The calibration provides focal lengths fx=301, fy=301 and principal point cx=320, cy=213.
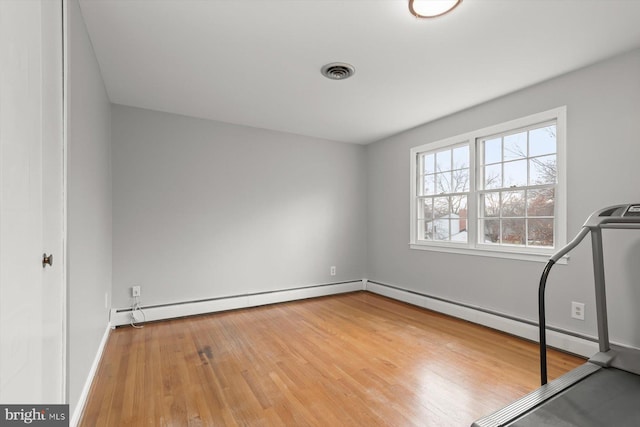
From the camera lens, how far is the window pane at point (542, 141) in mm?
2852

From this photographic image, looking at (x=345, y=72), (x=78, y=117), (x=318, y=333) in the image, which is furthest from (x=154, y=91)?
(x=318, y=333)

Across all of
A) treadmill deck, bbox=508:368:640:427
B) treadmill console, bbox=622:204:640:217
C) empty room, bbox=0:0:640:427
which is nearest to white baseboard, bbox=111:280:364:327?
empty room, bbox=0:0:640:427

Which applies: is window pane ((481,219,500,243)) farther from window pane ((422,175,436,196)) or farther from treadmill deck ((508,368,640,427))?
treadmill deck ((508,368,640,427))

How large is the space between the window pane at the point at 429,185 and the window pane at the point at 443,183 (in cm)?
7

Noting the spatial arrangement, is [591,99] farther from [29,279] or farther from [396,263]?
[29,279]

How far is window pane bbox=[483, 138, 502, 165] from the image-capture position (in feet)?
10.8

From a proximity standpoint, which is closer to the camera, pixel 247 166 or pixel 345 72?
pixel 345 72

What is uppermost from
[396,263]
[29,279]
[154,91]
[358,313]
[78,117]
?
[154,91]

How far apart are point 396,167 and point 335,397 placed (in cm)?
335

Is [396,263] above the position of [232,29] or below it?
below

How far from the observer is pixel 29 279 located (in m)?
1.07

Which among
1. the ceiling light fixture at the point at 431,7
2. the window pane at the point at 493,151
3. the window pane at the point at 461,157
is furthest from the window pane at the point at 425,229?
the ceiling light fixture at the point at 431,7

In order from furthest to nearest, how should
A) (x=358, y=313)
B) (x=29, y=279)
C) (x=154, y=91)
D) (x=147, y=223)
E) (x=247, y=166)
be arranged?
(x=247, y=166) < (x=358, y=313) < (x=147, y=223) < (x=154, y=91) < (x=29, y=279)

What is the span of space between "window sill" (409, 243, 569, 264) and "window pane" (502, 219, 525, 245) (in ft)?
0.43
